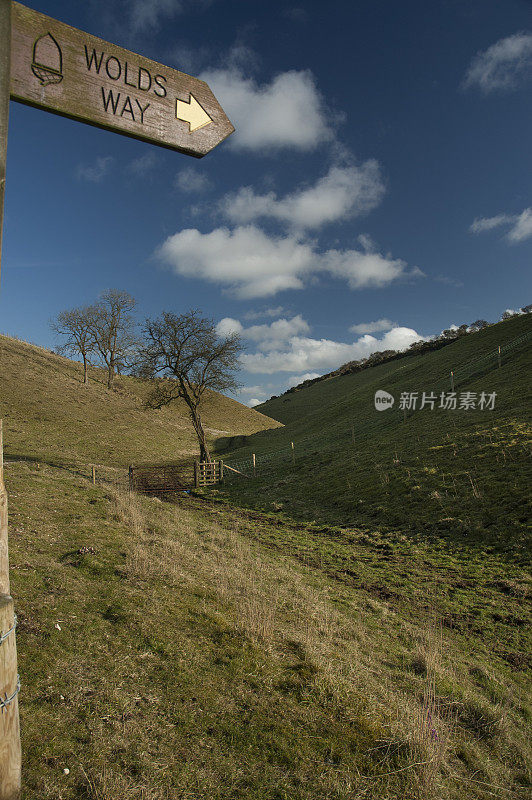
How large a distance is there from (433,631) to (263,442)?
40989 mm

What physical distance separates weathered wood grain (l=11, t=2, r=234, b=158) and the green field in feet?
16.0

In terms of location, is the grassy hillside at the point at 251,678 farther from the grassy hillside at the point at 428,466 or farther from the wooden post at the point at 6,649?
the grassy hillside at the point at 428,466

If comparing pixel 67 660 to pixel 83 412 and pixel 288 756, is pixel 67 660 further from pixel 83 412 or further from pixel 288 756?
pixel 83 412

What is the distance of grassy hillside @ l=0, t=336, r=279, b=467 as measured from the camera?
32.1 m

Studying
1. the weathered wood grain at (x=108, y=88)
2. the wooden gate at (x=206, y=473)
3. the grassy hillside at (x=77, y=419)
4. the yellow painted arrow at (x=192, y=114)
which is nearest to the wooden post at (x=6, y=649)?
the weathered wood grain at (x=108, y=88)

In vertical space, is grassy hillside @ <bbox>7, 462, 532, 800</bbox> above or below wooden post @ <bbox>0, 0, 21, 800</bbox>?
below

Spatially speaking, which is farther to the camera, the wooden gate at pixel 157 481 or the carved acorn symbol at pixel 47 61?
the wooden gate at pixel 157 481

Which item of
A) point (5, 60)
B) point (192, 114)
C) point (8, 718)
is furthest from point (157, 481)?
point (5, 60)

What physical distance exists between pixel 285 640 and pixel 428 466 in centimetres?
1542

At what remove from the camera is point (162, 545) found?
10.2 meters

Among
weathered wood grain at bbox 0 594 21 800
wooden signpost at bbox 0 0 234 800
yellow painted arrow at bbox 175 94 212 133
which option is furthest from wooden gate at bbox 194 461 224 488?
yellow painted arrow at bbox 175 94 212 133

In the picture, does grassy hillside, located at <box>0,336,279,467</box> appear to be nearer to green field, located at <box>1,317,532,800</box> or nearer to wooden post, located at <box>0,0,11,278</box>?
green field, located at <box>1,317,532,800</box>

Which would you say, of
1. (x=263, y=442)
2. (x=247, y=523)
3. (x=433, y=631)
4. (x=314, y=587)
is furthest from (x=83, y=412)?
(x=433, y=631)

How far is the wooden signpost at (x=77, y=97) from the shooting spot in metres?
1.87
